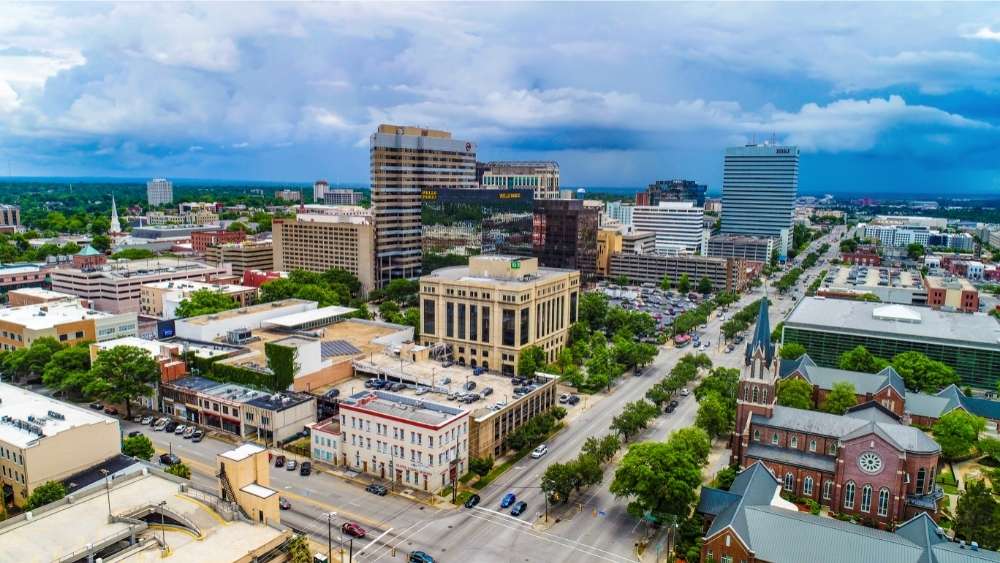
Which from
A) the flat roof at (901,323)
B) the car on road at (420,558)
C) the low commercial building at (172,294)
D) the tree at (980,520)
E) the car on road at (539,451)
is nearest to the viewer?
the car on road at (420,558)

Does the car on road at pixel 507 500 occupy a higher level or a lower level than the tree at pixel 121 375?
lower

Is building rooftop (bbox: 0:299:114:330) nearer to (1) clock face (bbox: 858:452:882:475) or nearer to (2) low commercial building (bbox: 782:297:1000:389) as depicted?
(1) clock face (bbox: 858:452:882:475)

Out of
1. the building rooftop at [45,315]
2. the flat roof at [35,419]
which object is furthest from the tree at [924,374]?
the building rooftop at [45,315]

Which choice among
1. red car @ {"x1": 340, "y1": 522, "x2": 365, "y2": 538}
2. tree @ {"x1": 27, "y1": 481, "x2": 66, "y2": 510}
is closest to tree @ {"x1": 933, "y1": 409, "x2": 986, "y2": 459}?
red car @ {"x1": 340, "y1": 522, "x2": 365, "y2": 538}

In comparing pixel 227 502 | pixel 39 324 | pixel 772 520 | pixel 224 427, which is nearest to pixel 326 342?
pixel 224 427

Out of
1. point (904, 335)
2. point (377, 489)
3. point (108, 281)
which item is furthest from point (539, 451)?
point (108, 281)

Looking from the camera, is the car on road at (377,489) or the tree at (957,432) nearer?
the car on road at (377,489)

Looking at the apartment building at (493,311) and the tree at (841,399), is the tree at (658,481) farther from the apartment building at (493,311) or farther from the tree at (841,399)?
the apartment building at (493,311)
